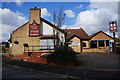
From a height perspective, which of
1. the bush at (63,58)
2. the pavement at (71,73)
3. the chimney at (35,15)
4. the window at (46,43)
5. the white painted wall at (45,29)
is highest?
the chimney at (35,15)

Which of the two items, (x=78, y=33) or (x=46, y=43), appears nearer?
(x=46, y=43)

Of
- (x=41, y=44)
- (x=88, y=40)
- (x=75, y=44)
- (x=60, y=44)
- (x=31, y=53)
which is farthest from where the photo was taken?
(x=88, y=40)

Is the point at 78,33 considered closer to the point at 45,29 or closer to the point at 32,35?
the point at 45,29

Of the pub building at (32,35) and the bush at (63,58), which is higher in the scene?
the pub building at (32,35)

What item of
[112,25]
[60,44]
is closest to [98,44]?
[112,25]

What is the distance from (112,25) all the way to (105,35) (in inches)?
477

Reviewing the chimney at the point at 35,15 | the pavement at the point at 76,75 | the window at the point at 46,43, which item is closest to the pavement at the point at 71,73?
the pavement at the point at 76,75

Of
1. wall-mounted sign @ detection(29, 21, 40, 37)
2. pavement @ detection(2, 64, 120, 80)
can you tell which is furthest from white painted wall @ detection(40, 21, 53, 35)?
pavement @ detection(2, 64, 120, 80)

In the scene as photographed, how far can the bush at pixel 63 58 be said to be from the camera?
12498 millimetres

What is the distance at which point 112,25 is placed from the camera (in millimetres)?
23344

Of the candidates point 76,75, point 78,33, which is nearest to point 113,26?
point 78,33

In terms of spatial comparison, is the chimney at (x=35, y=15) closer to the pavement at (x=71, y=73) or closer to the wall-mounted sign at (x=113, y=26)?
the wall-mounted sign at (x=113, y=26)

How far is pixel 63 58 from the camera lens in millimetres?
12781

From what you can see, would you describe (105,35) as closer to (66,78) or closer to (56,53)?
(56,53)
